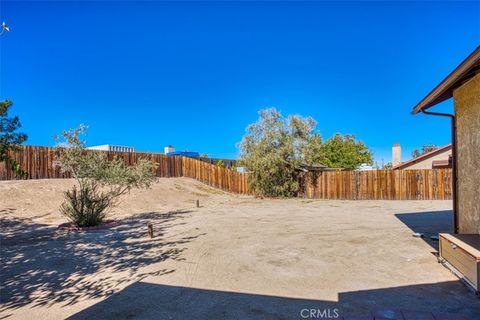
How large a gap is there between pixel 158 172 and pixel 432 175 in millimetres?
18084

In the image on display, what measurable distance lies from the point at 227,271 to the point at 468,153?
4.63 meters

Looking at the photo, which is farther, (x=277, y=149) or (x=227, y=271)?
(x=277, y=149)

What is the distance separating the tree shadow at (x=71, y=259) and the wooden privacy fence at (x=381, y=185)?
40.4 feet

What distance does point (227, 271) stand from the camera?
5.46 m

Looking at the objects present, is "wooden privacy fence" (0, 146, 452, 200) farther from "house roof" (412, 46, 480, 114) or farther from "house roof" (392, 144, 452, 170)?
"house roof" (412, 46, 480, 114)

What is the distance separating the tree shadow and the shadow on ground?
70cm

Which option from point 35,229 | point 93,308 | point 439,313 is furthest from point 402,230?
point 35,229

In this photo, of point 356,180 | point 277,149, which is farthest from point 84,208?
point 356,180

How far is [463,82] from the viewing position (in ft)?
19.2

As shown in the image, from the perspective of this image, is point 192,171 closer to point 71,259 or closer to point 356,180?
point 356,180

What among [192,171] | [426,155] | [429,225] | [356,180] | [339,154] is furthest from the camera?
[339,154]

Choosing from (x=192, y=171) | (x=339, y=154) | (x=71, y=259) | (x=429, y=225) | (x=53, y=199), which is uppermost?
(x=339, y=154)

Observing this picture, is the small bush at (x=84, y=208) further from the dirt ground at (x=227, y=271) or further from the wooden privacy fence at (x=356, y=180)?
the wooden privacy fence at (x=356, y=180)

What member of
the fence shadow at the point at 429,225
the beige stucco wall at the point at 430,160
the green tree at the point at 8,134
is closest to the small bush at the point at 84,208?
the green tree at the point at 8,134
